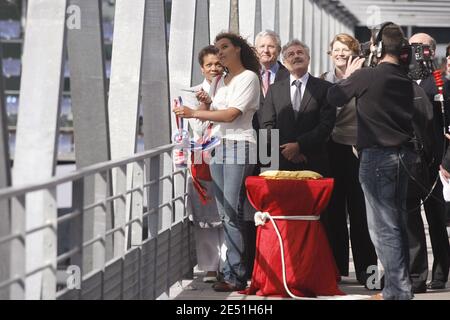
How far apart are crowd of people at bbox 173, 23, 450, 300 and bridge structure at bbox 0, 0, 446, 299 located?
32 cm

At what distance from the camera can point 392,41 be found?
24.3 ft

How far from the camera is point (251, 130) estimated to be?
8203mm

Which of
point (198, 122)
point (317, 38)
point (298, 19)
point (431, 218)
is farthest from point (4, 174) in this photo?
point (317, 38)

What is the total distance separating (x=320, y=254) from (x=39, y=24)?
2.30m

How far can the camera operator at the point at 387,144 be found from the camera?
7324 millimetres

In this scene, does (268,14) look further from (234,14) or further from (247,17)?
(234,14)

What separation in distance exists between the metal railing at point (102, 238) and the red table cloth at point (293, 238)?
550mm

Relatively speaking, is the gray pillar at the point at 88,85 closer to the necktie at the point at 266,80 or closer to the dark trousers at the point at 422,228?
the necktie at the point at 266,80

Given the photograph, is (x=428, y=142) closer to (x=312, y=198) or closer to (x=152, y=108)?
(x=312, y=198)

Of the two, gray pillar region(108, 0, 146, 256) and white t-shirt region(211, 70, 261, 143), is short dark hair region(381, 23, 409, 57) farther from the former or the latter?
gray pillar region(108, 0, 146, 256)

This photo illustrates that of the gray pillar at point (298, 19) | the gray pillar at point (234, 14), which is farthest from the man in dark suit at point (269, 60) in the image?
the gray pillar at point (298, 19)

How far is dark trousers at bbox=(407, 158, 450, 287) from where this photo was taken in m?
7.99

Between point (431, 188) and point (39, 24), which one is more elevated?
point (39, 24)
